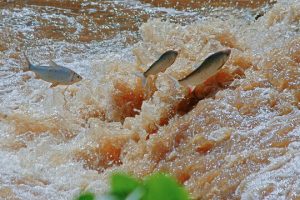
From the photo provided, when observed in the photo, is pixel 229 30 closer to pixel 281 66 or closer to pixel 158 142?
pixel 281 66

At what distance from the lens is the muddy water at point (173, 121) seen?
131 inches

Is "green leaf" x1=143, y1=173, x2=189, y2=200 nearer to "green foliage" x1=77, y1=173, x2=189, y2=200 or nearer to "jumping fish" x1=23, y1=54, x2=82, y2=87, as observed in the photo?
"green foliage" x1=77, y1=173, x2=189, y2=200

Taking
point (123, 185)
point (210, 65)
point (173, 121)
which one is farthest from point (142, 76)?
point (123, 185)

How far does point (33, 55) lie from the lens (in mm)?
6863

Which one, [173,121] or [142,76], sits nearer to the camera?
[173,121]

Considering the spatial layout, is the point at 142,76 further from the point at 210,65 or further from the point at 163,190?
the point at 163,190

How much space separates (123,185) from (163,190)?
0.10 feet

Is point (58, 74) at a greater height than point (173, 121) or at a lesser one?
greater

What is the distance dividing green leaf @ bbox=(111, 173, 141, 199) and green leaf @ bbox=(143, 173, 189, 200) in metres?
0.01

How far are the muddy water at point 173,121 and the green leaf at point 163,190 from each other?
8.13ft

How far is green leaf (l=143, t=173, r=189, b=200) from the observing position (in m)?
0.45

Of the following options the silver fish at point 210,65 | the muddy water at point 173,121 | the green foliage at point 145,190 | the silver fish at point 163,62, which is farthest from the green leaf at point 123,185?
the silver fish at point 163,62

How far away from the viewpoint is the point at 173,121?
414cm

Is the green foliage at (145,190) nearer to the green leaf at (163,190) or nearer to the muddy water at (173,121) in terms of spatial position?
Answer: the green leaf at (163,190)
